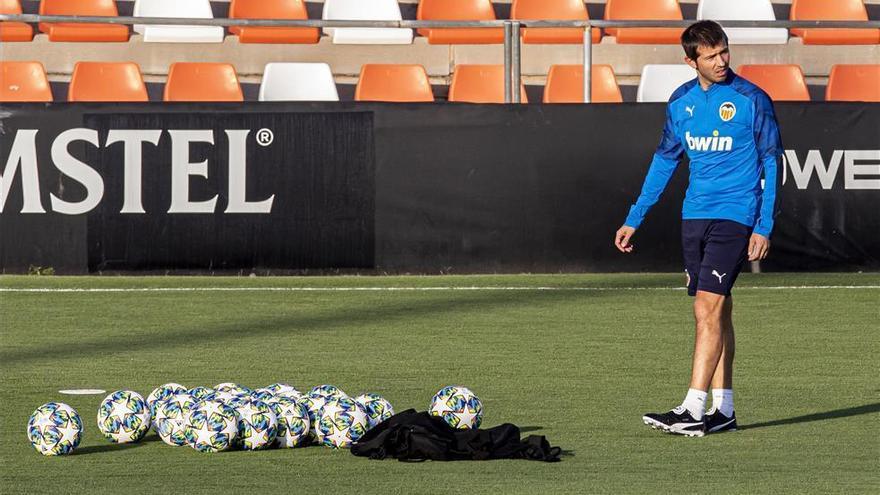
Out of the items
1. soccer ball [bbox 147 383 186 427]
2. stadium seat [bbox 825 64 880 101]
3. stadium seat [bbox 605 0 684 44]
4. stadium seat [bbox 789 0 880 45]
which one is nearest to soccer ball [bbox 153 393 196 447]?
soccer ball [bbox 147 383 186 427]

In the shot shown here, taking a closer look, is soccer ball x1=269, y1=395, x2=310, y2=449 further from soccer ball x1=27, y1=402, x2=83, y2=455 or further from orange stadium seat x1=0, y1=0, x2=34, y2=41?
orange stadium seat x1=0, y1=0, x2=34, y2=41

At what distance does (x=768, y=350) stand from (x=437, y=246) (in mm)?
5367

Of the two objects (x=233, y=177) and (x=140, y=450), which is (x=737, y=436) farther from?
(x=233, y=177)

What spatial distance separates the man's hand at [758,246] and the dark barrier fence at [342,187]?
7991 mm

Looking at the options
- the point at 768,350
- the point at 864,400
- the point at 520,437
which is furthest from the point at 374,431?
the point at 768,350

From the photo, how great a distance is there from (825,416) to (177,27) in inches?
504

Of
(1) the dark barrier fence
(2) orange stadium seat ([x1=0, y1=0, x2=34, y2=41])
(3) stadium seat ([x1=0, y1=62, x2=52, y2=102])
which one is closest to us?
(1) the dark barrier fence

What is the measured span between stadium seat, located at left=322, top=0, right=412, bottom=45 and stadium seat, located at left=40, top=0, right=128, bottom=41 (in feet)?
8.36

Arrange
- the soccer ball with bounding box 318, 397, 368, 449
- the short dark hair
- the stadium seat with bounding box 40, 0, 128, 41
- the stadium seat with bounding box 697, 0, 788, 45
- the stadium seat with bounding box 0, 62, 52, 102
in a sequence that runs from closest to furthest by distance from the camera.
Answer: the soccer ball with bounding box 318, 397, 368, 449
the short dark hair
the stadium seat with bounding box 0, 62, 52, 102
the stadium seat with bounding box 40, 0, 128, 41
the stadium seat with bounding box 697, 0, 788, 45

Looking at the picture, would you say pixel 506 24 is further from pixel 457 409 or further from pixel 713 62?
pixel 457 409

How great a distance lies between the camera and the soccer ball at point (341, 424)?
7.16m

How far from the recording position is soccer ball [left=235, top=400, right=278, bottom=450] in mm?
7117

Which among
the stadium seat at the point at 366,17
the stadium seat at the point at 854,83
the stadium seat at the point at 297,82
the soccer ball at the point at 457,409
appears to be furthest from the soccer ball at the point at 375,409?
the stadium seat at the point at 366,17

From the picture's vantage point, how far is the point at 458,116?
15.8 m
